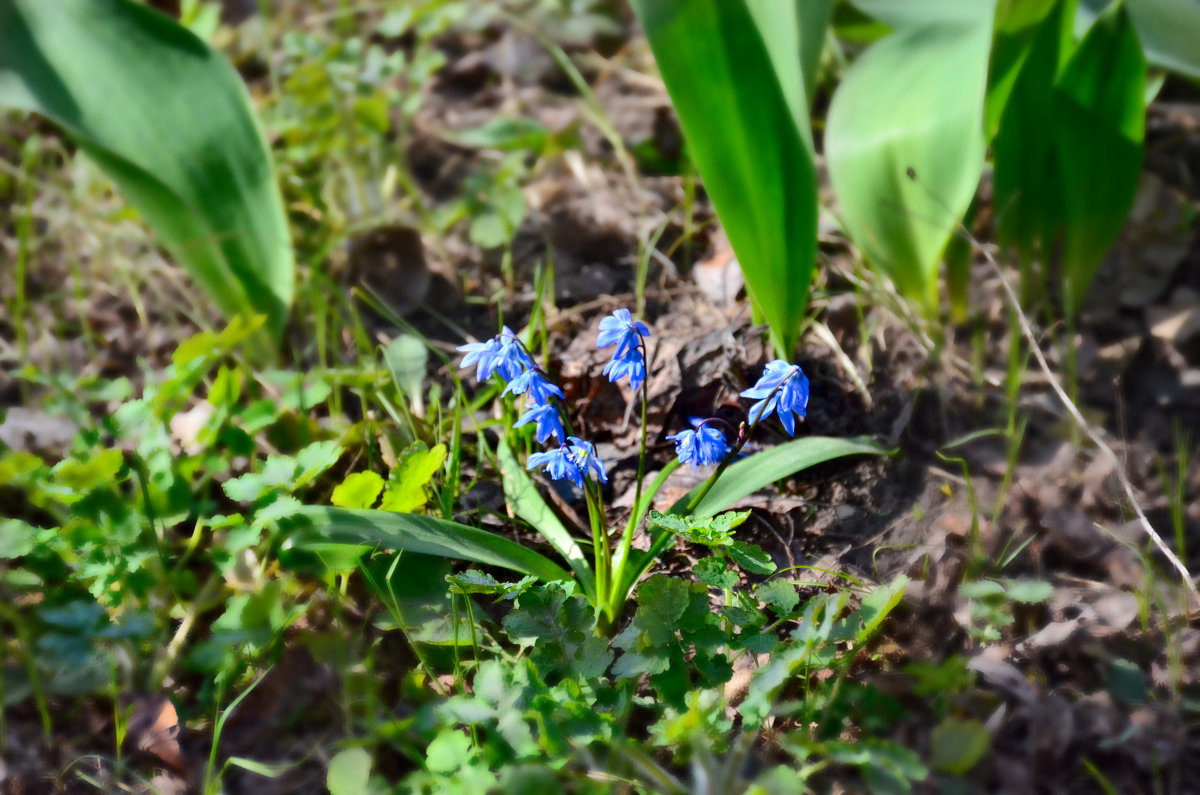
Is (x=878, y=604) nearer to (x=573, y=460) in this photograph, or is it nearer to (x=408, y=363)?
(x=573, y=460)

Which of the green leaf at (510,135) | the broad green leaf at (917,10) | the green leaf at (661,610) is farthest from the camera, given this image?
the green leaf at (510,135)

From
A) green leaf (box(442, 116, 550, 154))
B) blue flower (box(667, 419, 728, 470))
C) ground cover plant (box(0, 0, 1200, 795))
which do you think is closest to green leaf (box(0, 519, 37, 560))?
ground cover plant (box(0, 0, 1200, 795))

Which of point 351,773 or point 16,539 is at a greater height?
point 16,539

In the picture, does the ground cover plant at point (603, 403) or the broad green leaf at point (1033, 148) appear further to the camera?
the broad green leaf at point (1033, 148)

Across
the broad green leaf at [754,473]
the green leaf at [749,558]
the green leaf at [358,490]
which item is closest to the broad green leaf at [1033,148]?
the broad green leaf at [754,473]

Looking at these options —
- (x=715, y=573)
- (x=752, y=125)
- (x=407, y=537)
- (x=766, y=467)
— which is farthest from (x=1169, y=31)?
(x=407, y=537)

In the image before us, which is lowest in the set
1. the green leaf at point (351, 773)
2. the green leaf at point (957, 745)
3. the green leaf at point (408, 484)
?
the green leaf at point (957, 745)

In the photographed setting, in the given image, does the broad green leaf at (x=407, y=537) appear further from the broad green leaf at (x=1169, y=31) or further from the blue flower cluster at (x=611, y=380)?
the broad green leaf at (x=1169, y=31)

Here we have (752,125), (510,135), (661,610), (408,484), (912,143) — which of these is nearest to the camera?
(661,610)
